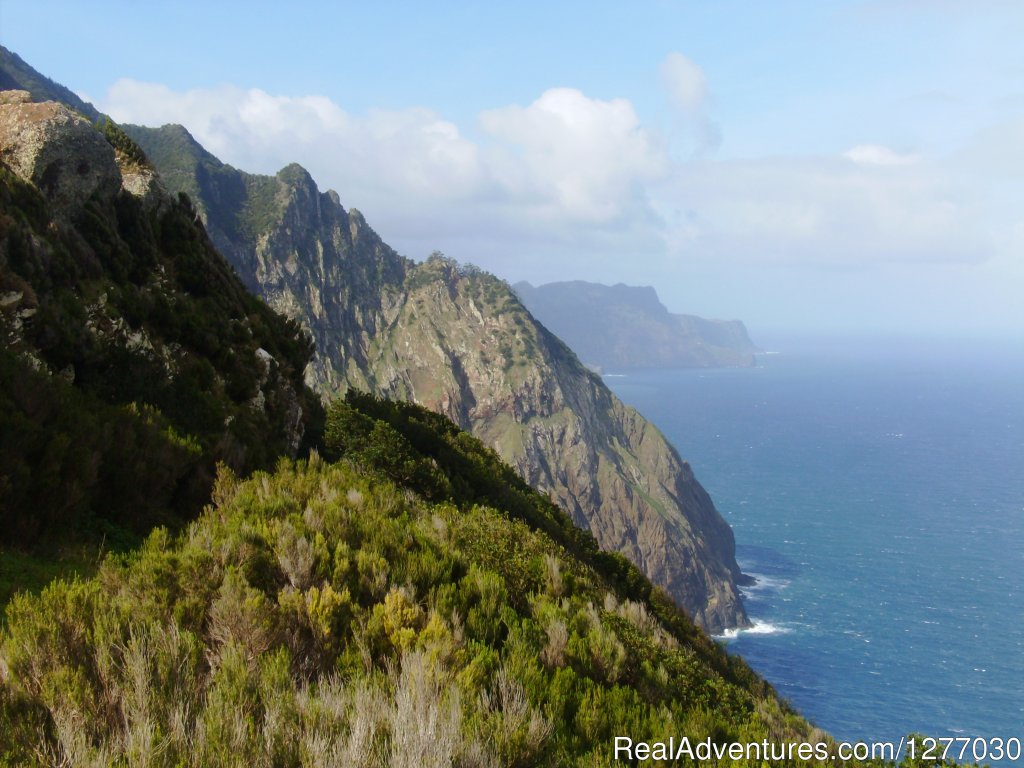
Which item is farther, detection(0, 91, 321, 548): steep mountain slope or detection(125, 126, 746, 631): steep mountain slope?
detection(125, 126, 746, 631): steep mountain slope

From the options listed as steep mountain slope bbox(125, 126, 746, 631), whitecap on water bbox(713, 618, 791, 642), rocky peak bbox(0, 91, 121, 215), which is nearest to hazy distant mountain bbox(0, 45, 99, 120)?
steep mountain slope bbox(125, 126, 746, 631)

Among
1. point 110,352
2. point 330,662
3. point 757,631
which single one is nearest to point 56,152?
point 110,352

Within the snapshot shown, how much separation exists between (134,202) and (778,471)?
199562 mm

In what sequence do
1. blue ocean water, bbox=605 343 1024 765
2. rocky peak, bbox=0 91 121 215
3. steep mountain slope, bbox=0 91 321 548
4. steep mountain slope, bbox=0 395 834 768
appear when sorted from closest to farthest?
1. steep mountain slope, bbox=0 395 834 768
2. steep mountain slope, bbox=0 91 321 548
3. rocky peak, bbox=0 91 121 215
4. blue ocean water, bbox=605 343 1024 765

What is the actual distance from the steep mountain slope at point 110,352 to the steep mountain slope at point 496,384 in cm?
13228

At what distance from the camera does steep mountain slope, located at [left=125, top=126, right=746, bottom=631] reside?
156m

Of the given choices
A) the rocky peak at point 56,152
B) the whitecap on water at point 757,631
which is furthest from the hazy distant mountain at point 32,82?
the whitecap on water at point 757,631

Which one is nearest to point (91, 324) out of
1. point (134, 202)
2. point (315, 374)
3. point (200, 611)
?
point (134, 202)

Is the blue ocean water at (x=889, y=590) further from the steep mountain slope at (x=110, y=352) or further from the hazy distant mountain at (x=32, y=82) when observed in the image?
the hazy distant mountain at (x=32, y=82)

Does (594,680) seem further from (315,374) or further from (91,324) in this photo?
(315,374)

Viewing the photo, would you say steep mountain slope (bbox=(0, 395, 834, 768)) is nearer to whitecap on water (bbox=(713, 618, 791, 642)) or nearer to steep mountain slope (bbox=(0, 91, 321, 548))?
steep mountain slope (bbox=(0, 91, 321, 548))

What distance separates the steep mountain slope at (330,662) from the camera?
16.8 feet

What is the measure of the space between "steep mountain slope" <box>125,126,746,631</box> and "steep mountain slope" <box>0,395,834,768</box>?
142 metres

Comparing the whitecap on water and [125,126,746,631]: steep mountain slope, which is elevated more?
[125,126,746,631]: steep mountain slope
